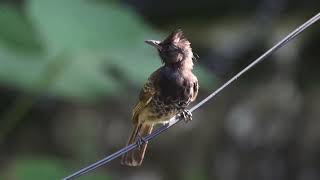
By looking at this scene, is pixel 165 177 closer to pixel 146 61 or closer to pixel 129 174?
pixel 129 174

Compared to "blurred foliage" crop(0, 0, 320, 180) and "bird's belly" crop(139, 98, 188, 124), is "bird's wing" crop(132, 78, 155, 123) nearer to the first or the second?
"bird's belly" crop(139, 98, 188, 124)

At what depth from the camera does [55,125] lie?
663 cm

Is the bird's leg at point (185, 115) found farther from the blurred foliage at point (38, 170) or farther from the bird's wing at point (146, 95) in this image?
the blurred foliage at point (38, 170)

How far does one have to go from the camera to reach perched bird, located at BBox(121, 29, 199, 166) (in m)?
3.57

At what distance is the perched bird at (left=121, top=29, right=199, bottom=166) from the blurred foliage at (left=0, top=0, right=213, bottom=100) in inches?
21.4

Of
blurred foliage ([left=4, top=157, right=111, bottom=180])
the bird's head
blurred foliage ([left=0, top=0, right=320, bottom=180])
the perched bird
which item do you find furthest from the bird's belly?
blurred foliage ([left=0, top=0, right=320, bottom=180])

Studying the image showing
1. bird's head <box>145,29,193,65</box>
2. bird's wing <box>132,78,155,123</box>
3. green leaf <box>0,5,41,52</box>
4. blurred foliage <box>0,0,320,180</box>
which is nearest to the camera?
bird's head <box>145,29,193,65</box>

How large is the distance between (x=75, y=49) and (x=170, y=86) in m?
0.66

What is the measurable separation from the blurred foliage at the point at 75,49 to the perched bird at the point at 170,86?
1.78 feet

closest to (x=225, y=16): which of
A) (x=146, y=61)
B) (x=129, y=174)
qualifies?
(x=129, y=174)

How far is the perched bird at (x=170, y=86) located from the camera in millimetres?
3570

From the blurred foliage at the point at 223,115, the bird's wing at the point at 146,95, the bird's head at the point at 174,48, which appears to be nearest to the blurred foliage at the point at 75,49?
the bird's wing at the point at 146,95

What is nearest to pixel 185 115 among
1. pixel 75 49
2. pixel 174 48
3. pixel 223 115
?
pixel 174 48

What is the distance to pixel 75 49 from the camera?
408cm
